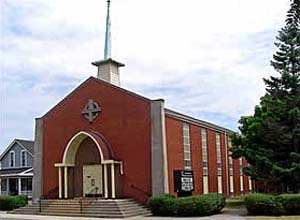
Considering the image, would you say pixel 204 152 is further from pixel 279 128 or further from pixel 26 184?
pixel 26 184

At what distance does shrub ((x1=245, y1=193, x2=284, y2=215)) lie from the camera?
77.3ft

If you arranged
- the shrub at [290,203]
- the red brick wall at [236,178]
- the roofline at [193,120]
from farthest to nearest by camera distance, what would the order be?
the red brick wall at [236,178]
the roofline at [193,120]
the shrub at [290,203]

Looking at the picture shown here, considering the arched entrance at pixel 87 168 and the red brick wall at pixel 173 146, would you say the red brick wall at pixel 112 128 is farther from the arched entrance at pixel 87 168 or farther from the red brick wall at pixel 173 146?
the red brick wall at pixel 173 146

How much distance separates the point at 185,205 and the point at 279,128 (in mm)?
7754

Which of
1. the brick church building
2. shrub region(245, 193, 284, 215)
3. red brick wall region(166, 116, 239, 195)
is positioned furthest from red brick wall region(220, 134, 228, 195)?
shrub region(245, 193, 284, 215)

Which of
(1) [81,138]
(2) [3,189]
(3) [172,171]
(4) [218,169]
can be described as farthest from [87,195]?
(2) [3,189]

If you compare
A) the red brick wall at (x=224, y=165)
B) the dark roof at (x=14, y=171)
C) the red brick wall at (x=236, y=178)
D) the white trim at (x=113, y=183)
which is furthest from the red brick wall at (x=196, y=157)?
the dark roof at (x=14, y=171)

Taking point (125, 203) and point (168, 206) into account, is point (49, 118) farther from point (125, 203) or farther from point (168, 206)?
point (168, 206)

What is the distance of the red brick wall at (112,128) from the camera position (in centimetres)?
2844

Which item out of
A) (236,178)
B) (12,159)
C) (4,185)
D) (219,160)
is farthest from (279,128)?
(4,185)

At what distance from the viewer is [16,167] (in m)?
48.5

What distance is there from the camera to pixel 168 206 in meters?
25.2

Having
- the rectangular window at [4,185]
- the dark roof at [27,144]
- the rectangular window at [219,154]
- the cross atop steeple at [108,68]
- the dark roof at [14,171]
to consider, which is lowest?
the rectangular window at [4,185]

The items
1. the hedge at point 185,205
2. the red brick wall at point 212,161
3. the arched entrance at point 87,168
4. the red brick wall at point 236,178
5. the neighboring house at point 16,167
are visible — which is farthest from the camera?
the neighboring house at point 16,167
